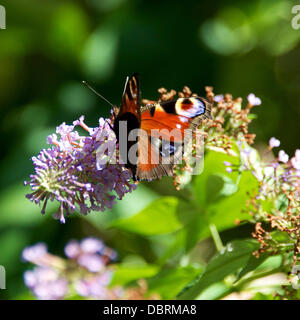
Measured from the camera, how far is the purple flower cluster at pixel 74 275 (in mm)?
2139

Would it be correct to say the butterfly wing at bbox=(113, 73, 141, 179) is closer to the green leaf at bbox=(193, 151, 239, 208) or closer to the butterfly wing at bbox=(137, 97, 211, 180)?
→ the butterfly wing at bbox=(137, 97, 211, 180)

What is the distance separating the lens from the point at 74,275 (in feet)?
7.84

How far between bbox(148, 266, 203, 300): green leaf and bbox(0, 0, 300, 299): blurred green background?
1.33 m

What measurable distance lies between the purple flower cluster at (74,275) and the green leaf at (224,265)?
619 mm

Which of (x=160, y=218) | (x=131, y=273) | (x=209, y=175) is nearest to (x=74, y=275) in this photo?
(x=131, y=273)

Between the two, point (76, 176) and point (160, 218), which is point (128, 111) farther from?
point (160, 218)

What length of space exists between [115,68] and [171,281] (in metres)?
2.28

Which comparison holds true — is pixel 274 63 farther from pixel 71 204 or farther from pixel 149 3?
pixel 71 204

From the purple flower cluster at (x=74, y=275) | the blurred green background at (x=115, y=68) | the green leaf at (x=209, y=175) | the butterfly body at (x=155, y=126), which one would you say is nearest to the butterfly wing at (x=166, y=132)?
the butterfly body at (x=155, y=126)

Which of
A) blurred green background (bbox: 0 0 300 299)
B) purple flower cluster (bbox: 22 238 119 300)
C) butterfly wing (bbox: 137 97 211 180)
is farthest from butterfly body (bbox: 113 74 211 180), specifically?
blurred green background (bbox: 0 0 300 299)

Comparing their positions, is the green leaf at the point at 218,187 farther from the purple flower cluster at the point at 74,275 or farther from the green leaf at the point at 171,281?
the purple flower cluster at the point at 74,275

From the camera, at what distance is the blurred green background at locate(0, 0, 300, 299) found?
3287mm

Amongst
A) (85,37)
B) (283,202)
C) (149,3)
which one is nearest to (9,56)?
(85,37)

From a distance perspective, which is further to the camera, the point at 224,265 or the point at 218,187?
the point at 218,187
